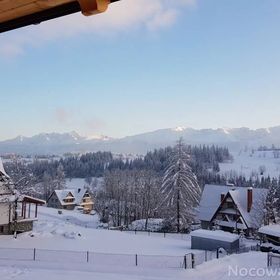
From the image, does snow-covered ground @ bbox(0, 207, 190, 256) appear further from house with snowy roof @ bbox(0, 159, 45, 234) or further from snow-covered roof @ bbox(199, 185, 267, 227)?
snow-covered roof @ bbox(199, 185, 267, 227)

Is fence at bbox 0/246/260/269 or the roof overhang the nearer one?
the roof overhang

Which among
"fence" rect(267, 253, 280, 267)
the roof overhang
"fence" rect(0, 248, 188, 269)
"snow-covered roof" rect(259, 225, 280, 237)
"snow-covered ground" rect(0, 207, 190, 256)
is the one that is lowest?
"snow-covered ground" rect(0, 207, 190, 256)

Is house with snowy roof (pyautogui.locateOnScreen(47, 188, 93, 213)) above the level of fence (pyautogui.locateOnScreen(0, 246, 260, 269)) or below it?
below

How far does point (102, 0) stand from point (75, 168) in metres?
170

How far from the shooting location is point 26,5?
116 inches

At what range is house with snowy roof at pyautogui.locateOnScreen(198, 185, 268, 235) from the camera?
4366 centimetres

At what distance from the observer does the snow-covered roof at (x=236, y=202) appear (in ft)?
144

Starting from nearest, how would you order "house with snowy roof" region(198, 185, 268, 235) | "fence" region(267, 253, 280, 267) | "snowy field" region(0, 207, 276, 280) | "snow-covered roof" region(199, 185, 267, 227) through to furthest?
1. "snowy field" region(0, 207, 276, 280)
2. "fence" region(267, 253, 280, 267)
3. "house with snowy roof" region(198, 185, 268, 235)
4. "snow-covered roof" region(199, 185, 267, 227)

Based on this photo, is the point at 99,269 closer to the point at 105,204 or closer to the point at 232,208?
the point at 232,208

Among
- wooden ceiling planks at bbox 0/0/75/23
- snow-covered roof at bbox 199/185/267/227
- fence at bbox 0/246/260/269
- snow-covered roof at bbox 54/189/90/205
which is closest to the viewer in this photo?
wooden ceiling planks at bbox 0/0/75/23

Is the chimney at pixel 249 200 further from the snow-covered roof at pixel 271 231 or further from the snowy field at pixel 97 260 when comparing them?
the snowy field at pixel 97 260

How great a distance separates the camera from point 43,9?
2.99 meters

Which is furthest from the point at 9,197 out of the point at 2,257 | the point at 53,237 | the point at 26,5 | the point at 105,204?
the point at 105,204

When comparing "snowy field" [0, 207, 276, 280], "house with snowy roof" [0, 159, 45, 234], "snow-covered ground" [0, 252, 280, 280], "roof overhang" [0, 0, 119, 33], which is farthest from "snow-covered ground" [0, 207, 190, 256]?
"roof overhang" [0, 0, 119, 33]
